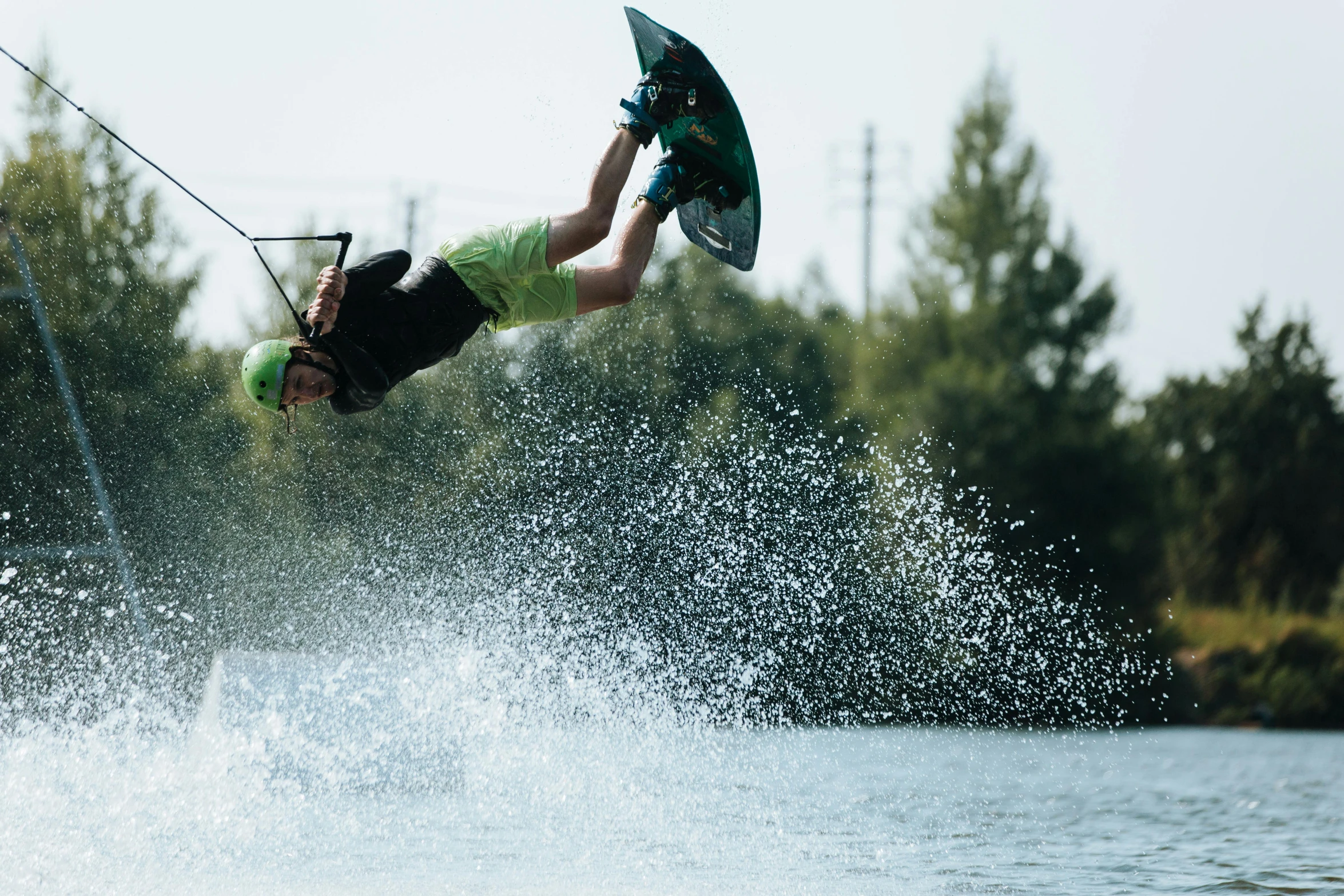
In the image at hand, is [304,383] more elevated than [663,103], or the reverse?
[663,103]

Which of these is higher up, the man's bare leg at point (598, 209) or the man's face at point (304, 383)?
the man's bare leg at point (598, 209)

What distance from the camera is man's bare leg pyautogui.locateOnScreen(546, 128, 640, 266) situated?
222 inches

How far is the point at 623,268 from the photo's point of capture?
5.72 m

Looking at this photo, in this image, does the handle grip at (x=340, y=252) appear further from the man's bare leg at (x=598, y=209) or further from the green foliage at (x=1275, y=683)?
the green foliage at (x=1275, y=683)

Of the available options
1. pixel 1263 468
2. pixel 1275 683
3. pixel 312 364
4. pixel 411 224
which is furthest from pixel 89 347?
pixel 1263 468

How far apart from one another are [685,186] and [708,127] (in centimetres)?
31

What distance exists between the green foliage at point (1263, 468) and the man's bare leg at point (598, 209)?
26.3 meters

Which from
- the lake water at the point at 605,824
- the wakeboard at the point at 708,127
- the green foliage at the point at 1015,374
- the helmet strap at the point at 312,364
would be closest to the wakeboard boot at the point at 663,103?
the wakeboard at the point at 708,127

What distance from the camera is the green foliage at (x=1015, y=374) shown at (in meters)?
22.1

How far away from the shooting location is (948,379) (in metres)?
22.8

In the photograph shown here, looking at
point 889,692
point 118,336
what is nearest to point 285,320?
point 118,336

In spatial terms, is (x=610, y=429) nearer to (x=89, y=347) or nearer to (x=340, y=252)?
(x=89, y=347)

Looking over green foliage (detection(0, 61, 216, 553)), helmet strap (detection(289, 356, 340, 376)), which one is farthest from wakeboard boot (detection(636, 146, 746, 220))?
green foliage (detection(0, 61, 216, 553))

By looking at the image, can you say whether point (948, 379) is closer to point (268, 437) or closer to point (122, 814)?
point (268, 437)
